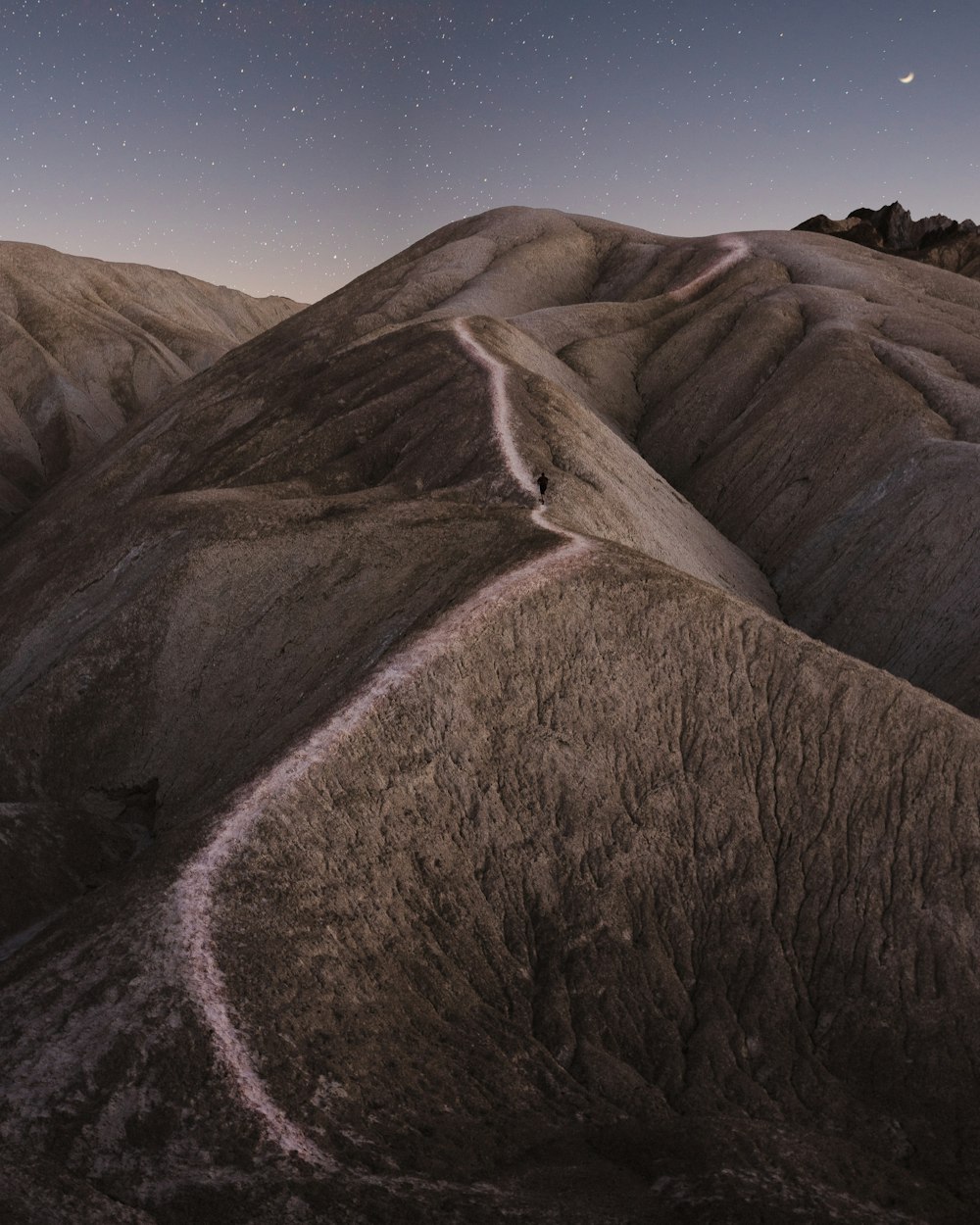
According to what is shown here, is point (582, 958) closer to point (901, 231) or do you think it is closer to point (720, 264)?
point (720, 264)

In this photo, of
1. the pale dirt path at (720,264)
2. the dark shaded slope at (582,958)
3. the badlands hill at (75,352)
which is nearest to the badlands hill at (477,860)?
the dark shaded slope at (582,958)

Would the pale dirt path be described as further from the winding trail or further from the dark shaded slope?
the dark shaded slope

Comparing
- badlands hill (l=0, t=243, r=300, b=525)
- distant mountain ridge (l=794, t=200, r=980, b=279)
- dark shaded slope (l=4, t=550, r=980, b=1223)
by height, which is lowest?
dark shaded slope (l=4, t=550, r=980, b=1223)

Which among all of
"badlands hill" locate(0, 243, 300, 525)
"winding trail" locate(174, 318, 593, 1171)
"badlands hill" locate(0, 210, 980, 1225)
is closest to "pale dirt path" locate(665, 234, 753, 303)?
"badlands hill" locate(0, 210, 980, 1225)

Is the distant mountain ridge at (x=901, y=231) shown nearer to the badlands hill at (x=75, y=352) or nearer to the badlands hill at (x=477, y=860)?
the badlands hill at (x=75, y=352)

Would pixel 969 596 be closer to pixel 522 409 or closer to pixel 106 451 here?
pixel 522 409

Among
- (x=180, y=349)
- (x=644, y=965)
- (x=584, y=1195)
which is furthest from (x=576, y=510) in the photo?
(x=180, y=349)
